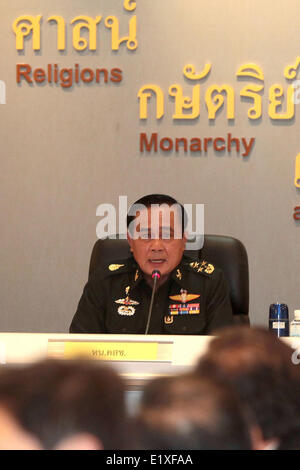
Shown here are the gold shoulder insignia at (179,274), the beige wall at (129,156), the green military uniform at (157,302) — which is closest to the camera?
the green military uniform at (157,302)

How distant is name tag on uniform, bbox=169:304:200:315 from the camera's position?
273 cm

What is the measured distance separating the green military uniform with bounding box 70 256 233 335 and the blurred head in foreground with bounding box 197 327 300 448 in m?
2.19

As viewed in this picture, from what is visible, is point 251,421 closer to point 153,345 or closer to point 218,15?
point 153,345

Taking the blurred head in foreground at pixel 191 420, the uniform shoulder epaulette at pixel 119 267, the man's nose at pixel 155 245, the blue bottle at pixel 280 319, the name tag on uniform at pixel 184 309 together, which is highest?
the blurred head in foreground at pixel 191 420

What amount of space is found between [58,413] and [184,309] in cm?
237

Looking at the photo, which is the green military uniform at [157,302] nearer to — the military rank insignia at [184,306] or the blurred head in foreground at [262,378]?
the military rank insignia at [184,306]

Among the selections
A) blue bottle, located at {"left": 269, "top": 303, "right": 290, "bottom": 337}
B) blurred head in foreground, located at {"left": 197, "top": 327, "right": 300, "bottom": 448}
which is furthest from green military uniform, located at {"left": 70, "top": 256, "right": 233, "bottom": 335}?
blurred head in foreground, located at {"left": 197, "top": 327, "right": 300, "bottom": 448}

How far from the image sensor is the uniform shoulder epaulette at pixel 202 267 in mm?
2818

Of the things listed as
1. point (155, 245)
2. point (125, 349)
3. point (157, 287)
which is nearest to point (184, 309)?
point (157, 287)

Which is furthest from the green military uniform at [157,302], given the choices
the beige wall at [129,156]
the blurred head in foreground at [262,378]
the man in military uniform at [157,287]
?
the blurred head in foreground at [262,378]

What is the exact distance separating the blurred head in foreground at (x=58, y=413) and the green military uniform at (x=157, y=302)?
227 cm

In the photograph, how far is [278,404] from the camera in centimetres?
43
